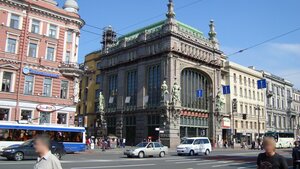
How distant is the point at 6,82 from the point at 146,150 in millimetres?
17865

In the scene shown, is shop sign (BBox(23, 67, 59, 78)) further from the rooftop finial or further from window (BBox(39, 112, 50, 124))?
the rooftop finial

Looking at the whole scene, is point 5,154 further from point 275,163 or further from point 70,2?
point 70,2

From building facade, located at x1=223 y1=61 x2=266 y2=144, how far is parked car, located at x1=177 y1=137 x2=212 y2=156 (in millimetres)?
34323

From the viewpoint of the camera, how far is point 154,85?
→ 56.1m

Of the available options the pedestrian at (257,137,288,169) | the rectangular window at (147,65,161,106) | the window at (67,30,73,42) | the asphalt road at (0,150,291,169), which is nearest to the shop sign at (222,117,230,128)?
the rectangular window at (147,65,161,106)

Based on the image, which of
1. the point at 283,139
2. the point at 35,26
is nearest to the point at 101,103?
the point at 35,26

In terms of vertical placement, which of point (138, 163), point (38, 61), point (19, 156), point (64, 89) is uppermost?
point (38, 61)

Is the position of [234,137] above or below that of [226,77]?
below

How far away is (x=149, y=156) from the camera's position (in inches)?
1197

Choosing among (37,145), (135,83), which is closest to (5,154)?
(37,145)

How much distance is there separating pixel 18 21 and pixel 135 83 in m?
27.6

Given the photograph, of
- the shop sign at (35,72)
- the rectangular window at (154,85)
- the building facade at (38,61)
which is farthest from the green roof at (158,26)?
the shop sign at (35,72)

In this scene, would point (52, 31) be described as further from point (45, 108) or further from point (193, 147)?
point (193, 147)

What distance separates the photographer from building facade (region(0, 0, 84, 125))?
35312mm
